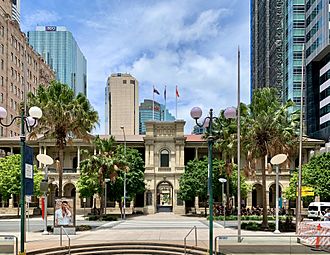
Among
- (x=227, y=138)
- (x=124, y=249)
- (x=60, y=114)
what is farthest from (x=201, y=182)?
(x=124, y=249)

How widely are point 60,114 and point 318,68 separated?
217 ft

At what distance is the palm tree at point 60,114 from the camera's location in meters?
35.9

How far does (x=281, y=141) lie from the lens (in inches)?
1416

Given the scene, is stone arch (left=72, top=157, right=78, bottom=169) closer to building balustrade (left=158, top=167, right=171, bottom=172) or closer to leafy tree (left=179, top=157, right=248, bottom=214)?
building balustrade (left=158, top=167, right=171, bottom=172)

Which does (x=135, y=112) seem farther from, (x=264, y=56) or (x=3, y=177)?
(x=3, y=177)

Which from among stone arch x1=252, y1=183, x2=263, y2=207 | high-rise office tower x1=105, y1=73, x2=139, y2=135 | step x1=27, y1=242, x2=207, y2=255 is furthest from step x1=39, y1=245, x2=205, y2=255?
high-rise office tower x1=105, y1=73, x2=139, y2=135

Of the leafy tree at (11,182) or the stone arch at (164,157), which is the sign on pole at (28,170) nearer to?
the leafy tree at (11,182)

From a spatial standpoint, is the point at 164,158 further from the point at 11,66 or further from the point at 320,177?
the point at 11,66

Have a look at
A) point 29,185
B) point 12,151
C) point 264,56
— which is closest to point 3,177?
point 12,151

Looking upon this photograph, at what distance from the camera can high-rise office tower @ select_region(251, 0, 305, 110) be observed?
Answer: 9406cm

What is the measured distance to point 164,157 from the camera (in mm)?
72562

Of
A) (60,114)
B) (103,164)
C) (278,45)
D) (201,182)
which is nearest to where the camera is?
(60,114)

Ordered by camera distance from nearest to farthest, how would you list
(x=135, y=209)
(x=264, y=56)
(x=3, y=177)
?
(x=3, y=177), (x=135, y=209), (x=264, y=56)

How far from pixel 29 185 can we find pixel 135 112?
4523 inches
